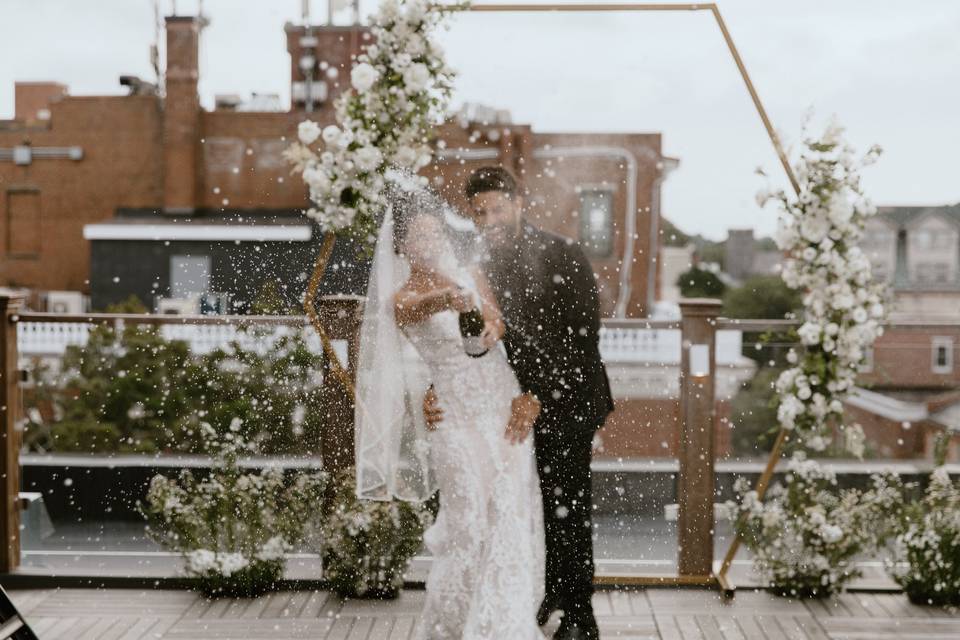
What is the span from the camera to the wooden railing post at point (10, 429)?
3.44 metres

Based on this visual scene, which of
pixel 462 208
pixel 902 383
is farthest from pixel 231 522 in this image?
pixel 902 383

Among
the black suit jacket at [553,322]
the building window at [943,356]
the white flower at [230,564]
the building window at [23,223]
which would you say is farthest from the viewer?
the building window at [23,223]

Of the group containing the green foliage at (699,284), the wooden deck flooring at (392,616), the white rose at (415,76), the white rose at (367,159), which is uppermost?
the white rose at (415,76)

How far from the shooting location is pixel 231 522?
3.35 metres

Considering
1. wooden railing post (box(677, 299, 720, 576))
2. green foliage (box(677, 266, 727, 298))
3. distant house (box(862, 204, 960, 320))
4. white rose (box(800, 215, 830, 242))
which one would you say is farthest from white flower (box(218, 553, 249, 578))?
distant house (box(862, 204, 960, 320))

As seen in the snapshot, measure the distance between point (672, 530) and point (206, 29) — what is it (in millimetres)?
2561

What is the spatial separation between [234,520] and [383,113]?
5.09 feet

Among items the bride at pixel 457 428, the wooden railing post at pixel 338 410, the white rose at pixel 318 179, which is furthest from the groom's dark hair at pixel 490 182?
the wooden railing post at pixel 338 410

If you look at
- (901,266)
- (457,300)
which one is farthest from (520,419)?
(901,266)

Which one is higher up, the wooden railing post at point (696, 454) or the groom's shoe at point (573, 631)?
the wooden railing post at point (696, 454)

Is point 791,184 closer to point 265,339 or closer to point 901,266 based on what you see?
point 901,266

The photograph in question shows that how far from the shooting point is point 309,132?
322 cm

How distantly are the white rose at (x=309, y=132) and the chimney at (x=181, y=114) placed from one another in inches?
16.2

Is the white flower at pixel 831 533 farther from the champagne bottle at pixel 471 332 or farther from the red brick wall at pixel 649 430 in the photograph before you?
the champagne bottle at pixel 471 332
